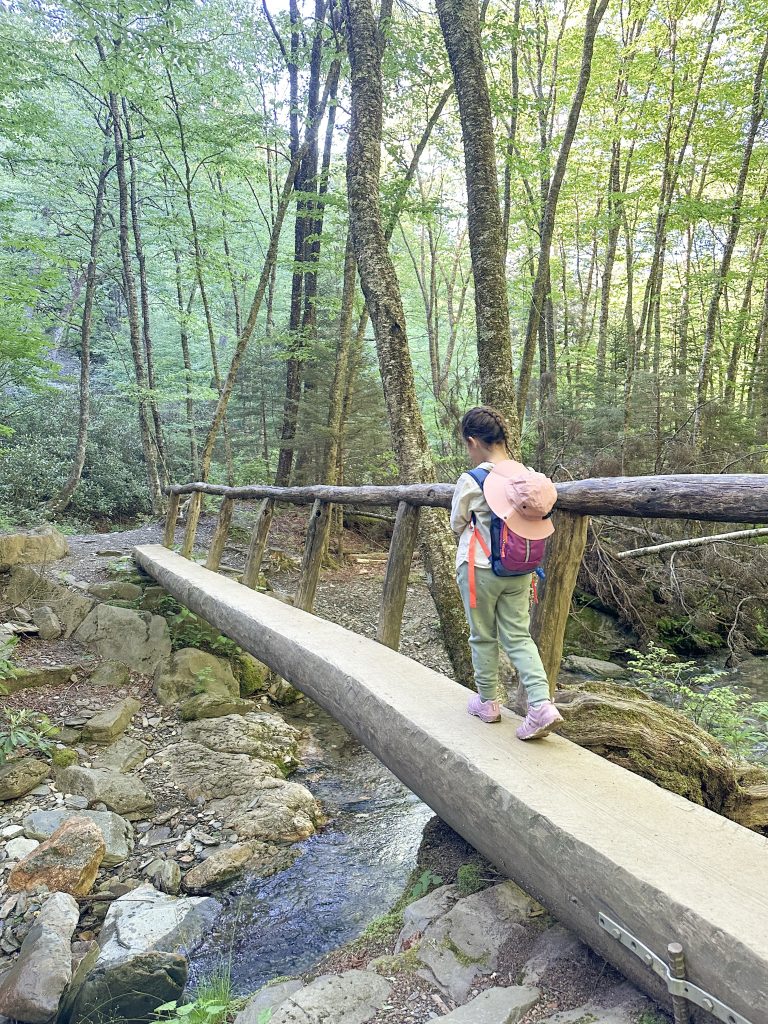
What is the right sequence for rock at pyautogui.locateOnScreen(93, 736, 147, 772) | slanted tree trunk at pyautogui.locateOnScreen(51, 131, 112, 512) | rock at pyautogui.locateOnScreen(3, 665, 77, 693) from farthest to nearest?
slanted tree trunk at pyautogui.locateOnScreen(51, 131, 112, 512) → rock at pyautogui.locateOnScreen(3, 665, 77, 693) → rock at pyautogui.locateOnScreen(93, 736, 147, 772)

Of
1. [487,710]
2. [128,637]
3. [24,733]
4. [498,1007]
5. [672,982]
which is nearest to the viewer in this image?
[672,982]

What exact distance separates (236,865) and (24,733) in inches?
80.8

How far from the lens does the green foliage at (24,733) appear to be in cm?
468

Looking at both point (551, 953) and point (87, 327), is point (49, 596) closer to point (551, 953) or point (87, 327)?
point (551, 953)

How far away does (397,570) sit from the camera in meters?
4.26

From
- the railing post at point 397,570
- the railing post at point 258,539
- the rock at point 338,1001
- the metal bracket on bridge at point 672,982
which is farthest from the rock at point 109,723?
the metal bracket on bridge at point 672,982

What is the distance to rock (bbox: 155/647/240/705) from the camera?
6.32m

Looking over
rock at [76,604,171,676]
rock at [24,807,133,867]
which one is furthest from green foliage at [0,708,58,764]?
rock at [76,604,171,676]

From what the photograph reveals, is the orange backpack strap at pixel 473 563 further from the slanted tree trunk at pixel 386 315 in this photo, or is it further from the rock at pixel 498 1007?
the slanted tree trunk at pixel 386 315

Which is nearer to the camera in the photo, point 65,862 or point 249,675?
point 65,862

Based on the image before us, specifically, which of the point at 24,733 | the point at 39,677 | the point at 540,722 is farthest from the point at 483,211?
the point at 39,677

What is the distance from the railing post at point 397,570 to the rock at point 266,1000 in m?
2.14

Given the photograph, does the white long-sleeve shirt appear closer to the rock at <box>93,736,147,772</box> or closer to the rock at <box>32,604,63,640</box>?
the rock at <box>93,736,147,772</box>

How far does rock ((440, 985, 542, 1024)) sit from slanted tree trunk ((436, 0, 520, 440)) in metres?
4.19
